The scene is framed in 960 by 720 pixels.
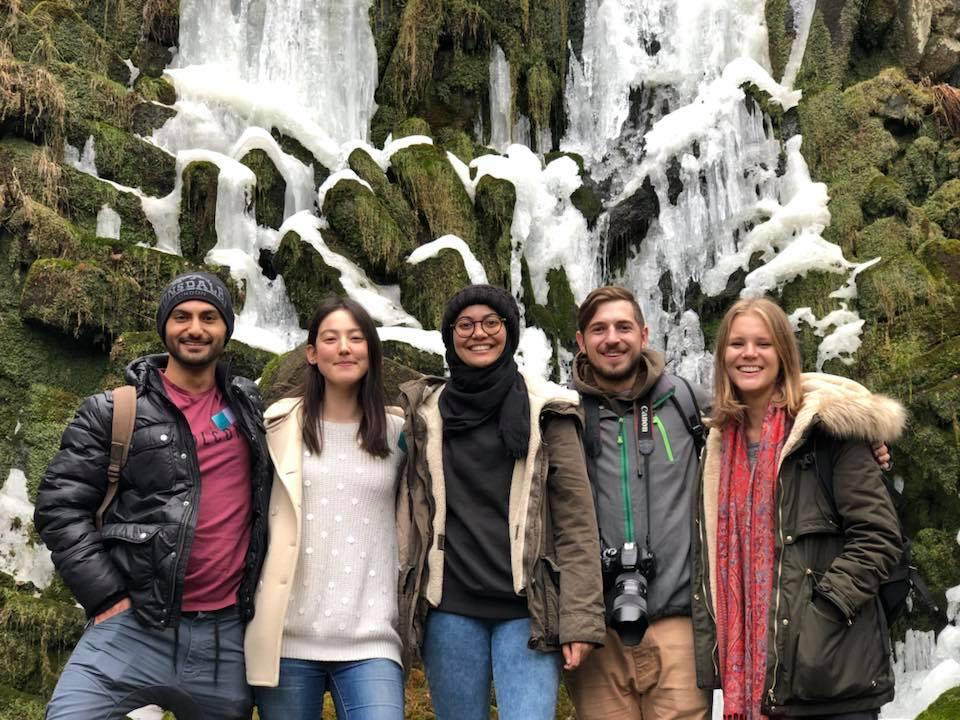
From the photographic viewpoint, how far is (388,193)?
1384 cm

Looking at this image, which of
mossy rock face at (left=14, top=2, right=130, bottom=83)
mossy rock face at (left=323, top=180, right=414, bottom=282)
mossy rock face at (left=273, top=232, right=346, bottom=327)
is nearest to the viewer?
mossy rock face at (left=273, top=232, right=346, bottom=327)

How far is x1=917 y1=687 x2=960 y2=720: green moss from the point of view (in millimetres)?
7633

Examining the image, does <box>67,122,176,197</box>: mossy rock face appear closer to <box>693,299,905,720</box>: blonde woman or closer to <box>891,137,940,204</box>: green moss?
<box>891,137,940,204</box>: green moss

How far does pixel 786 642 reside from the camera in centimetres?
351

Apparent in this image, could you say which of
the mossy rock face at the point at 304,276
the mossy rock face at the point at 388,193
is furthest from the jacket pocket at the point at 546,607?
the mossy rock face at the point at 388,193

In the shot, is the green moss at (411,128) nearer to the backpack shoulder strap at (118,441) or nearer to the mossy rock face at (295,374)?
the mossy rock face at (295,374)

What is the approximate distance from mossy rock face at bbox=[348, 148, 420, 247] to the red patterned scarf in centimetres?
999

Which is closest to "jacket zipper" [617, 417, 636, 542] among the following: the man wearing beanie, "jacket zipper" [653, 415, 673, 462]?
"jacket zipper" [653, 415, 673, 462]

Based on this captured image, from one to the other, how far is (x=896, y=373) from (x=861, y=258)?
3591 millimetres

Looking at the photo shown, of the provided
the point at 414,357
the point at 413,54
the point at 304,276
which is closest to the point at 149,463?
the point at 414,357

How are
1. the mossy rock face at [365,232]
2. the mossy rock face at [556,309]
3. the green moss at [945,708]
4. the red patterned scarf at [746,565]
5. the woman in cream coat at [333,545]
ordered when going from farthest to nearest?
the mossy rock face at [556,309] → the mossy rock face at [365,232] → the green moss at [945,708] → the woman in cream coat at [333,545] → the red patterned scarf at [746,565]

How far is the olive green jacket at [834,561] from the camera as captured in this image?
3420 millimetres

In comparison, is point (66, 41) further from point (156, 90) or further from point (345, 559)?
point (345, 559)

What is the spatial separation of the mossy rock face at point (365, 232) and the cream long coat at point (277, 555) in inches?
355
